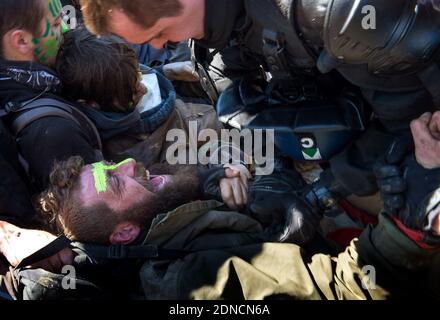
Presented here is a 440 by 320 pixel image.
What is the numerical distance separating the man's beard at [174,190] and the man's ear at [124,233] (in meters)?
0.07

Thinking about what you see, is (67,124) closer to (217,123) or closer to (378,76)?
(217,123)

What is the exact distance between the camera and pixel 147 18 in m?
1.34

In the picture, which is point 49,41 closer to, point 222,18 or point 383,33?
point 222,18

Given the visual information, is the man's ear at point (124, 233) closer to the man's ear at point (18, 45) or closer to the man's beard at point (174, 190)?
the man's beard at point (174, 190)

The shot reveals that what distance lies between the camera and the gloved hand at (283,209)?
1.57 meters

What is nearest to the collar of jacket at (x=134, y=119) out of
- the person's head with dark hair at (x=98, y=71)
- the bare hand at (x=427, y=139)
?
the person's head with dark hair at (x=98, y=71)

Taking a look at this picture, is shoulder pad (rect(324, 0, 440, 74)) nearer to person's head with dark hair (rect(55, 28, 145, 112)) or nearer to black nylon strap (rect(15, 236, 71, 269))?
black nylon strap (rect(15, 236, 71, 269))

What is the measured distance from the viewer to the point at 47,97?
1924mm

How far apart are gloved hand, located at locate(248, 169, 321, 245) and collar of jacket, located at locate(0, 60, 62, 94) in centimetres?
77

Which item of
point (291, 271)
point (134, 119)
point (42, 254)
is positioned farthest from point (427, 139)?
point (134, 119)

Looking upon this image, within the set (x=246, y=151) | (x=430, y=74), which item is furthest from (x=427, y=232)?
(x=246, y=151)

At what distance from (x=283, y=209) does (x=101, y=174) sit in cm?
52

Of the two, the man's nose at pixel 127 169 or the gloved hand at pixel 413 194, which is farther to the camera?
the man's nose at pixel 127 169

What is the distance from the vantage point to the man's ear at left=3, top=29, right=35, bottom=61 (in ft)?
6.48
